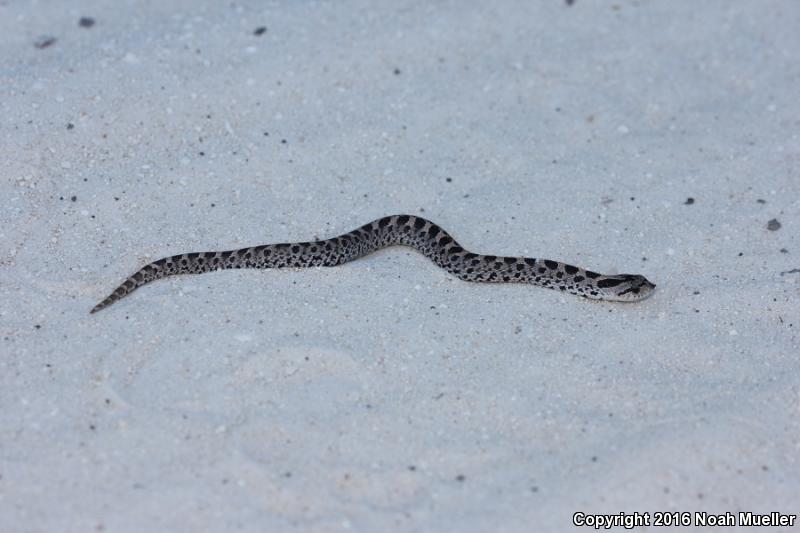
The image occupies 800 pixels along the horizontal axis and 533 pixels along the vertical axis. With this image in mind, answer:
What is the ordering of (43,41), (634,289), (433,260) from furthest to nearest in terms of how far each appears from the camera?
(43,41) → (433,260) → (634,289)

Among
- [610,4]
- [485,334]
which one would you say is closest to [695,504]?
[485,334]

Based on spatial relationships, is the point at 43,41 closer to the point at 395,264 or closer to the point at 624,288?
the point at 395,264

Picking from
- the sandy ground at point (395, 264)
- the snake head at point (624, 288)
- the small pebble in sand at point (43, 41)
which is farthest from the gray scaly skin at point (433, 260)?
the small pebble in sand at point (43, 41)

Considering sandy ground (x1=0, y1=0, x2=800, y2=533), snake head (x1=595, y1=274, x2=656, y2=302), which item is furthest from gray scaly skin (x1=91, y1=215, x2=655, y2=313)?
sandy ground (x1=0, y1=0, x2=800, y2=533)

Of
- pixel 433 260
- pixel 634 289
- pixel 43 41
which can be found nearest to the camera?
pixel 634 289

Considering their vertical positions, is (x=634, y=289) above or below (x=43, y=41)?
below

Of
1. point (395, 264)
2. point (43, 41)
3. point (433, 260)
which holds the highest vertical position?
point (43, 41)

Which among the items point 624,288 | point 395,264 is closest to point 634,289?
point 624,288
